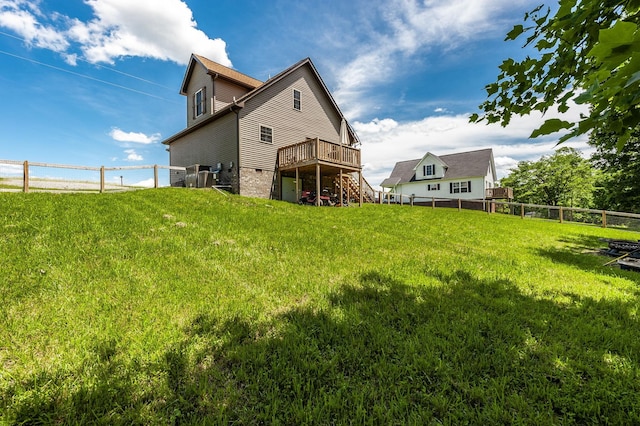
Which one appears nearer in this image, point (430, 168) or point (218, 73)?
point (218, 73)

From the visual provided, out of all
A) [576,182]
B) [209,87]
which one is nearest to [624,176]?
[576,182]

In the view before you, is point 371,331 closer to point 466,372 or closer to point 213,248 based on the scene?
point 466,372

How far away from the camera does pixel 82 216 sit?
276 inches

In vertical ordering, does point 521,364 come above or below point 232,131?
below

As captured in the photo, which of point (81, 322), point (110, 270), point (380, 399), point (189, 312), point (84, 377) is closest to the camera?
point (380, 399)

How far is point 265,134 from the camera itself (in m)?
15.4

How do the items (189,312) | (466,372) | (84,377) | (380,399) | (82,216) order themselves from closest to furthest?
(380,399)
(84,377)
(466,372)
(189,312)
(82,216)

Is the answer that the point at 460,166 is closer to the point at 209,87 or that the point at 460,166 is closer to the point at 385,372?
the point at 209,87

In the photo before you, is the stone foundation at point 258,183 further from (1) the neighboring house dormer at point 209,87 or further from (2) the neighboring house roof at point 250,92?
(1) the neighboring house dormer at point 209,87

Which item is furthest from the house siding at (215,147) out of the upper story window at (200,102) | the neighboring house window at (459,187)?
the neighboring house window at (459,187)

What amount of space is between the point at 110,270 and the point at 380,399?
4.43 meters

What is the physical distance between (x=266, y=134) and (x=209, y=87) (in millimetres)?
4956

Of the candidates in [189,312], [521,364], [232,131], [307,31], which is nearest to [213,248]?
[189,312]

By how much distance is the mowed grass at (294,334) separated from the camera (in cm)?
211
